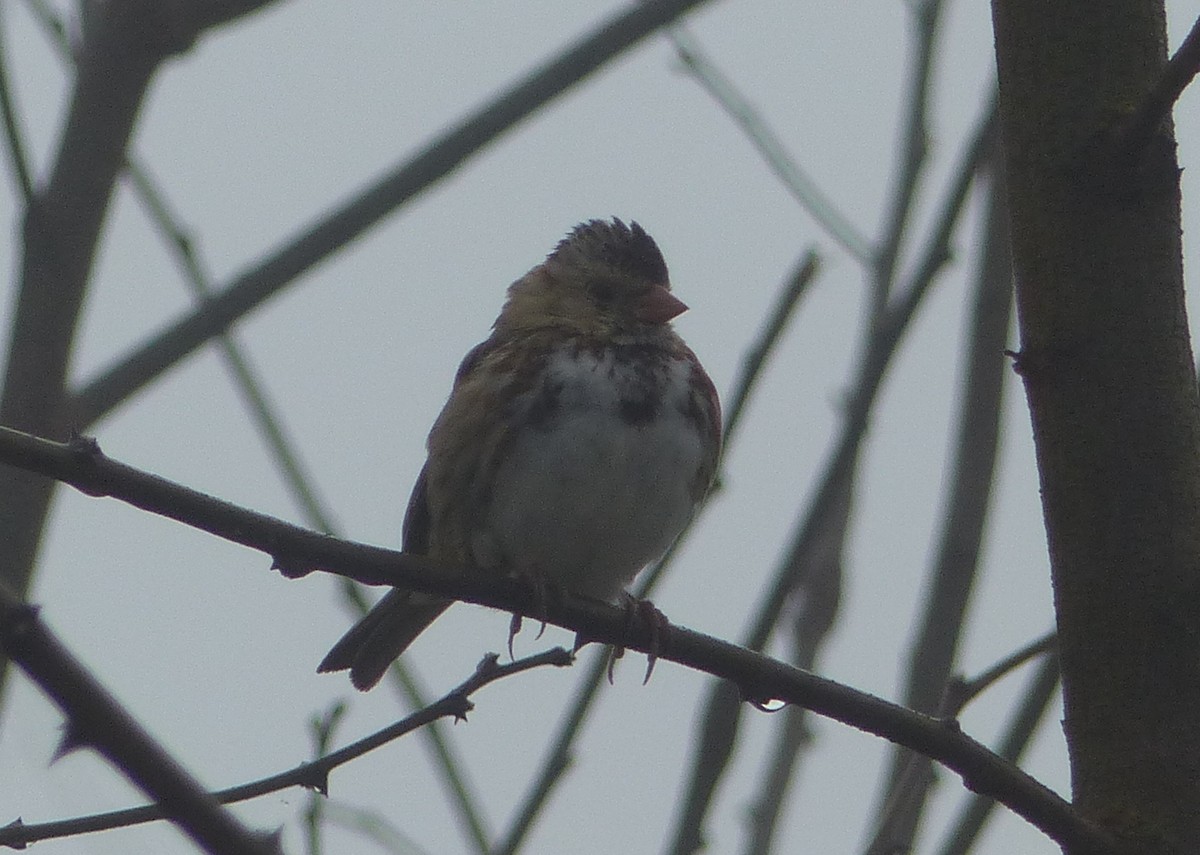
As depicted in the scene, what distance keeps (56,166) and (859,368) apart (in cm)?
163

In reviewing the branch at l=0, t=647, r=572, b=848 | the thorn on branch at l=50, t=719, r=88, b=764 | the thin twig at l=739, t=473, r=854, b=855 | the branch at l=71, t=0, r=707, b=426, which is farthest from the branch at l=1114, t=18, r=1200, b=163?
the branch at l=71, t=0, r=707, b=426

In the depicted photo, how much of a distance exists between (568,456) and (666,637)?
1.57 meters

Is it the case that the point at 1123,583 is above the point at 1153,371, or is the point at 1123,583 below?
below

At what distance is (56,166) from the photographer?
3.55m

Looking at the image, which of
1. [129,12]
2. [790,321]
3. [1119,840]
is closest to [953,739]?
[1119,840]

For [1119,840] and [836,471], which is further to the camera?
[836,471]

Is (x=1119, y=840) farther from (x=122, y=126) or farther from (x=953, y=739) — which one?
(x=122, y=126)

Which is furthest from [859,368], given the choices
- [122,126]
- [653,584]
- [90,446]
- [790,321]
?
[90,446]

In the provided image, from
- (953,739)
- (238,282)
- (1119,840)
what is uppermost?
(238,282)

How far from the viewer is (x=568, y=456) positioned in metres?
3.86

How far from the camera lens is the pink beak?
447 centimetres

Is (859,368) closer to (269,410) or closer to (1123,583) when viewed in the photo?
(269,410)

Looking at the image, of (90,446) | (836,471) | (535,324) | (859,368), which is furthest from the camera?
(535,324)

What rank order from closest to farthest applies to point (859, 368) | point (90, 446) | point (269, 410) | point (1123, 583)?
point (90, 446)
point (1123, 583)
point (859, 368)
point (269, 410)
